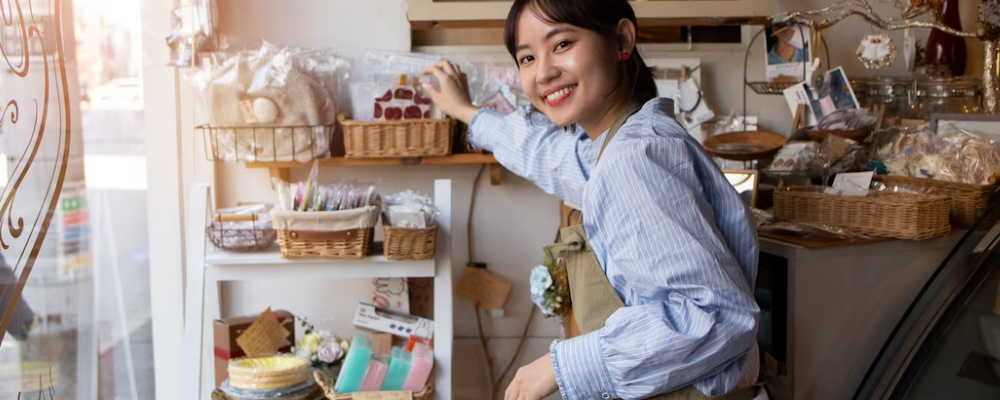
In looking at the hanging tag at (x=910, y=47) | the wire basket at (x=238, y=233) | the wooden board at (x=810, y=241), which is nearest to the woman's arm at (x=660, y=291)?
the wooden board at (x=810, y=241)

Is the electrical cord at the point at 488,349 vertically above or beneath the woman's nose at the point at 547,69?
beneath

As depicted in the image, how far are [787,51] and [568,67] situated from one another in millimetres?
1434

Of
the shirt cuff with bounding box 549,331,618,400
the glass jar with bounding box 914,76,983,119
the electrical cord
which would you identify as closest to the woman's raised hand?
the electrical cord

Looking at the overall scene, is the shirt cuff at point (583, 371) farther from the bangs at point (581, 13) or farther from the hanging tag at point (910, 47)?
the hanging tag at point (910, 47)

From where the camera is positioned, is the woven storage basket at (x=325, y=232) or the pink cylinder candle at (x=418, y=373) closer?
the woven storage basket at (x=325, y=232)

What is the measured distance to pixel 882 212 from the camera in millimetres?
1854

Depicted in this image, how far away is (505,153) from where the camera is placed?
211 cm

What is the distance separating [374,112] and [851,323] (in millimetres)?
1311

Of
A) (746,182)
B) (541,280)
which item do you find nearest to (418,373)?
(541,280)

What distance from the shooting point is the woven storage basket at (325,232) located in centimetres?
209

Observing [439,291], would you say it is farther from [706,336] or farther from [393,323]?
[706,336]

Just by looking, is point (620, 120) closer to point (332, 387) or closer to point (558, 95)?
point (558, 95)

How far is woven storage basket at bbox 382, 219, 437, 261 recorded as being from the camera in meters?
2.14

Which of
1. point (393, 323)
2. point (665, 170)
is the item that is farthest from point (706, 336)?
point (393, 323)
